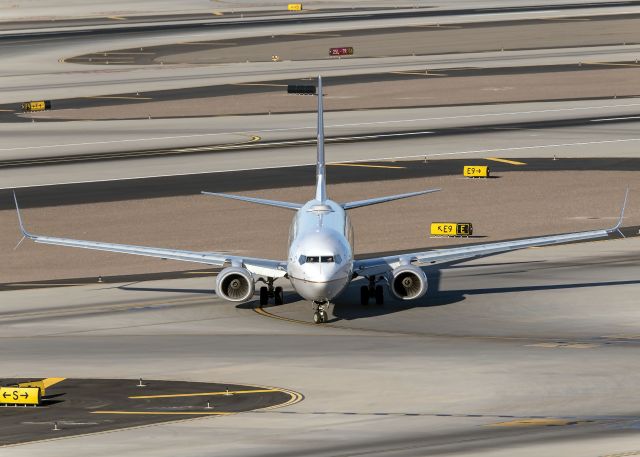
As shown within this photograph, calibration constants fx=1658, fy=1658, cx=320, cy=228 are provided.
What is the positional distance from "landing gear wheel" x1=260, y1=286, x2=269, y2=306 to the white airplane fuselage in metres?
4.96

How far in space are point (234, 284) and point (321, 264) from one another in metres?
6.19

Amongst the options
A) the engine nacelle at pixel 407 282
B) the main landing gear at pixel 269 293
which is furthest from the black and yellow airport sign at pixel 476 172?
the engine nacelle at pixel 407 282

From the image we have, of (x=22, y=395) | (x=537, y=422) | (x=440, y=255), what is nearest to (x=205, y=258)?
(x=440, y=255)

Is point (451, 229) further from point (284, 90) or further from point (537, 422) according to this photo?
point (284, 90)

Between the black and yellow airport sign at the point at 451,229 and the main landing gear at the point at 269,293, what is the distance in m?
19.3

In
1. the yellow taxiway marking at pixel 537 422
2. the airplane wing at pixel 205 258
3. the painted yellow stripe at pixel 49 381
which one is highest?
the airplane wing at pixel 205 258

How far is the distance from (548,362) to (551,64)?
122041 mm

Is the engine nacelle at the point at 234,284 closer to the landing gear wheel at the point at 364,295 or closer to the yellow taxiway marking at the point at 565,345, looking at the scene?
the landing gear wheel at the point at 364,295

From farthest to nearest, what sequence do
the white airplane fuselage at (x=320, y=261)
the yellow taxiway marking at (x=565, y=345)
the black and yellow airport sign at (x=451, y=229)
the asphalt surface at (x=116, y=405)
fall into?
the black and yellow airport sign at (x=451, y=229), the white airplane fuselage at (x=320, y=261), the yellow taxiway marking at (x=565, y=345), the asphalt surface at (x=116, y=405)

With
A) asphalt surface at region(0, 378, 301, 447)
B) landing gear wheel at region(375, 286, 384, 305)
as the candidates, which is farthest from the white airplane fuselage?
asphalt surface at region(0, 378, 301, 447)

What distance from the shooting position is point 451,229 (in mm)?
88562

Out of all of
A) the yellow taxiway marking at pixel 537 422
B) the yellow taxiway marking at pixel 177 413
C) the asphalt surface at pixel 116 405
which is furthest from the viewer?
the yellow taxiway marking at pixel 177 413

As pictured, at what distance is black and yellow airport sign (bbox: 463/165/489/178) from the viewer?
107 meters

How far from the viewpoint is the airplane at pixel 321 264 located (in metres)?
63.5
